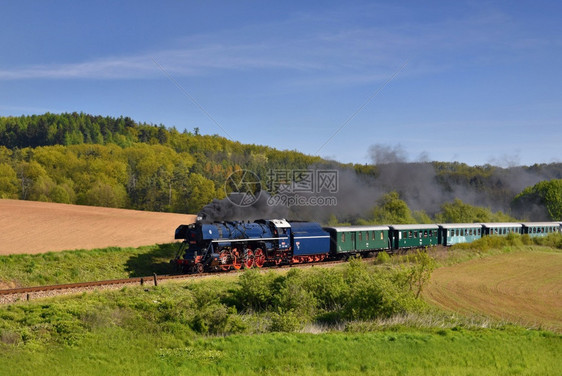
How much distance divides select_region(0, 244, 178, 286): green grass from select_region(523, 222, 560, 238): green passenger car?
4184 cm

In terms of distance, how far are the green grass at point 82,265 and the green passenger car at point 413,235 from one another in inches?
708

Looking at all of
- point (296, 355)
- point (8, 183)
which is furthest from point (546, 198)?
point (8, 183)

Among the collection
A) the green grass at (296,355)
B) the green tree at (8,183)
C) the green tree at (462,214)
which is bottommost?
the green grass at (296,355)

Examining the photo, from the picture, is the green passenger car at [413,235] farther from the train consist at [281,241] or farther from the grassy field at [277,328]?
the grassy field at [277,328]

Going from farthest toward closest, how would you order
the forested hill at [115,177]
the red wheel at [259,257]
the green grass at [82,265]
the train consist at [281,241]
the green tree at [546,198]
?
the green tree at [546,198] → the forested hill at [115,177] → the red wheel at [259,257] → the train consist at [281,241] → the green grass at [82,265]

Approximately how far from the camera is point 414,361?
14.5 meters

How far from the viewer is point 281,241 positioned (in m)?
32.6

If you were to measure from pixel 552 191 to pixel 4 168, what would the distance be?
328 ft

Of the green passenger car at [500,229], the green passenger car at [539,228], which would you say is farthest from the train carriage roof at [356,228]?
the green passenger car at [539,228]

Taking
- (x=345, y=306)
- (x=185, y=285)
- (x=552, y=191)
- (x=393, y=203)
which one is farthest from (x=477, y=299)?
(x=552, y=191)

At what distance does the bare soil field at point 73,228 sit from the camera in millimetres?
37031

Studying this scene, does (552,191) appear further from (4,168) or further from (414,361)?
(4,168)

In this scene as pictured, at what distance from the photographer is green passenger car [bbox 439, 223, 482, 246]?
45375 mm

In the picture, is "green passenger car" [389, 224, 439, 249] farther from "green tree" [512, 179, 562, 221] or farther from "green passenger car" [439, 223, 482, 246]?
"green tree" [512, 179, 562, 221]
